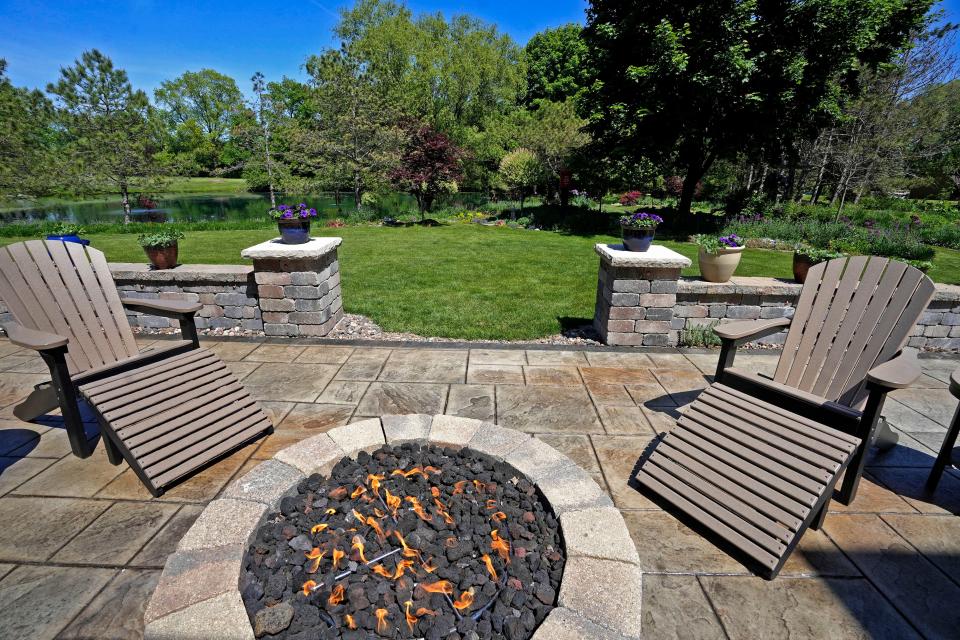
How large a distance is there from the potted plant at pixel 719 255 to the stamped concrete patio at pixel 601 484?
1.20 m

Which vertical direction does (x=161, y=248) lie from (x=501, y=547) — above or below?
above

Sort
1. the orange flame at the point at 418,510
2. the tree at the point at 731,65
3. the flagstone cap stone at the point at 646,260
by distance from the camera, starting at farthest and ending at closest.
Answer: the tree at the point at 731,65, the flagstone cap stone at the point at 646,260, the orange flame at the point at 418,510

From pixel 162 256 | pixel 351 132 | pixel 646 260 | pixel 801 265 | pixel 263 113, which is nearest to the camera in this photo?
pixel 646 260

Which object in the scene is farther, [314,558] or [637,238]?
[637,238]

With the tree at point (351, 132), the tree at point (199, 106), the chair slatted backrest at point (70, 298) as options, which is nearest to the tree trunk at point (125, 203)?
the tree at point (351, 132)

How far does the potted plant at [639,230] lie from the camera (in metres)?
4.20

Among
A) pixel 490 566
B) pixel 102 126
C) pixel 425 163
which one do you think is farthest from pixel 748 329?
pixel 102 126

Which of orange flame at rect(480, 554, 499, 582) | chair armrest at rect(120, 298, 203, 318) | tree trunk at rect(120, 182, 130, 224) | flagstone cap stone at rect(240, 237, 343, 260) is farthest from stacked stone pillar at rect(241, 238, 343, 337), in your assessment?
tree trunk at rect(120, 182, 130, 224)

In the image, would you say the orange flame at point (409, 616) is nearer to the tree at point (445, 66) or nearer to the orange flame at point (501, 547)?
the orange flame at point (501, 547)

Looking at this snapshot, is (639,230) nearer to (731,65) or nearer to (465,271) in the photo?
(465,271)

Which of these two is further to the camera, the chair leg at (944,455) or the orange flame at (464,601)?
the chair leg at (944,455)

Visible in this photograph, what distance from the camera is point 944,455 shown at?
2.30 metres

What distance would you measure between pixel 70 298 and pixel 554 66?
3271 cm

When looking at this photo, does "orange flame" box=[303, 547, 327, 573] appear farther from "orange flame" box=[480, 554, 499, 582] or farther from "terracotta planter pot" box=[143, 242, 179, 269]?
"terracotta planter pot" box=[143, 242, 179, 269]
